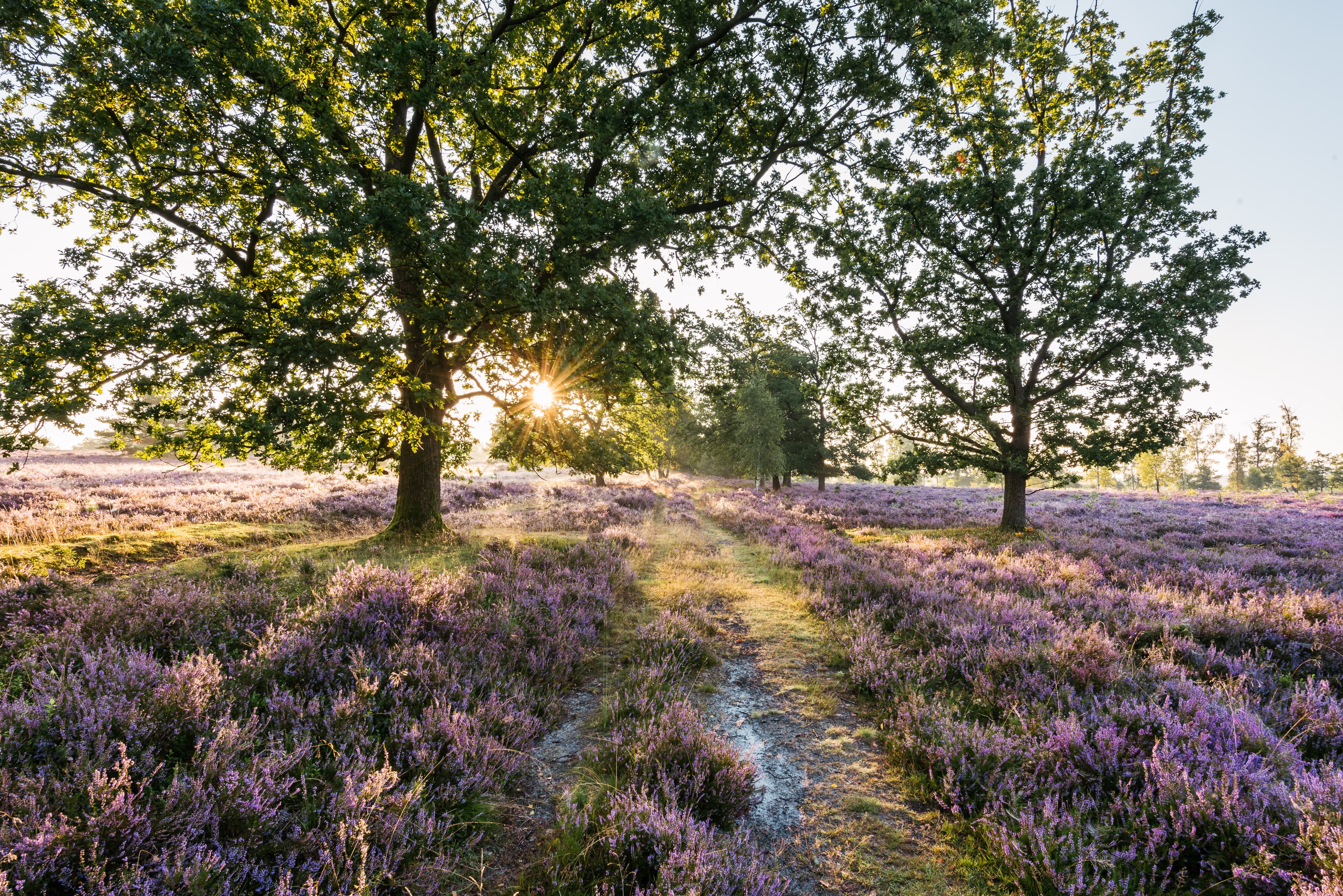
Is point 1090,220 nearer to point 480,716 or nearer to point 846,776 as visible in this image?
point 846,776

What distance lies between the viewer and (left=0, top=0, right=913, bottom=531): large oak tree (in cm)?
652

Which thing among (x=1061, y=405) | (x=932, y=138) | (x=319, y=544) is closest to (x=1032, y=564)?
(x=1061, y=405)

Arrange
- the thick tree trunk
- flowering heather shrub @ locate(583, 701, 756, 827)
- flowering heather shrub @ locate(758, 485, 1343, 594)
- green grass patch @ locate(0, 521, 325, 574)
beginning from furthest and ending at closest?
1. the thick tree trunk
2. flowering heather shrub @ locate(758, 485, 1343, 594)
3. green grass patch @ locate(0, 521, 325, 574)
4. flowering heather shrub @ locate(583, 701, 756, 827)

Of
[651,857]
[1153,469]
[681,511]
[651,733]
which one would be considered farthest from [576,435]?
[1153,469]

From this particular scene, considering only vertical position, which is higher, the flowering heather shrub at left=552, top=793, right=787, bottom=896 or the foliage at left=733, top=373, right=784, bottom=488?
the foliage at left=733, top=373, right=784, bottom=488

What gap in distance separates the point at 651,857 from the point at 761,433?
94.9 ft

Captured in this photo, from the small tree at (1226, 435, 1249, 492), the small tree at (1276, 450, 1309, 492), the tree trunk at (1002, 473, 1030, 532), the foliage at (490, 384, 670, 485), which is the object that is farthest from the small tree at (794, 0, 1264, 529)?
the small tree at (1226, 435, 1249, 492)

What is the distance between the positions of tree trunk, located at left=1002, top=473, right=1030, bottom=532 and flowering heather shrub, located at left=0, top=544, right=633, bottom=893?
15994 millimetres

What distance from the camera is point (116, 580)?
629 cm

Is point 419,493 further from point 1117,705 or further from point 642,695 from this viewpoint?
point 1117,705

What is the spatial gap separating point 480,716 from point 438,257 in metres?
6.12

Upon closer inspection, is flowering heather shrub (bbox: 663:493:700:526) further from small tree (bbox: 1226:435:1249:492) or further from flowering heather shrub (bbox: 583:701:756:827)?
small tree (bbox: 1226:435:1249:492)

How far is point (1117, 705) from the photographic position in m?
3.88

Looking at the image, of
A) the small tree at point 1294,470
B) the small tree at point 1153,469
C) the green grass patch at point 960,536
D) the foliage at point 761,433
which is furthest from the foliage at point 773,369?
the small tree at point 1294,470
